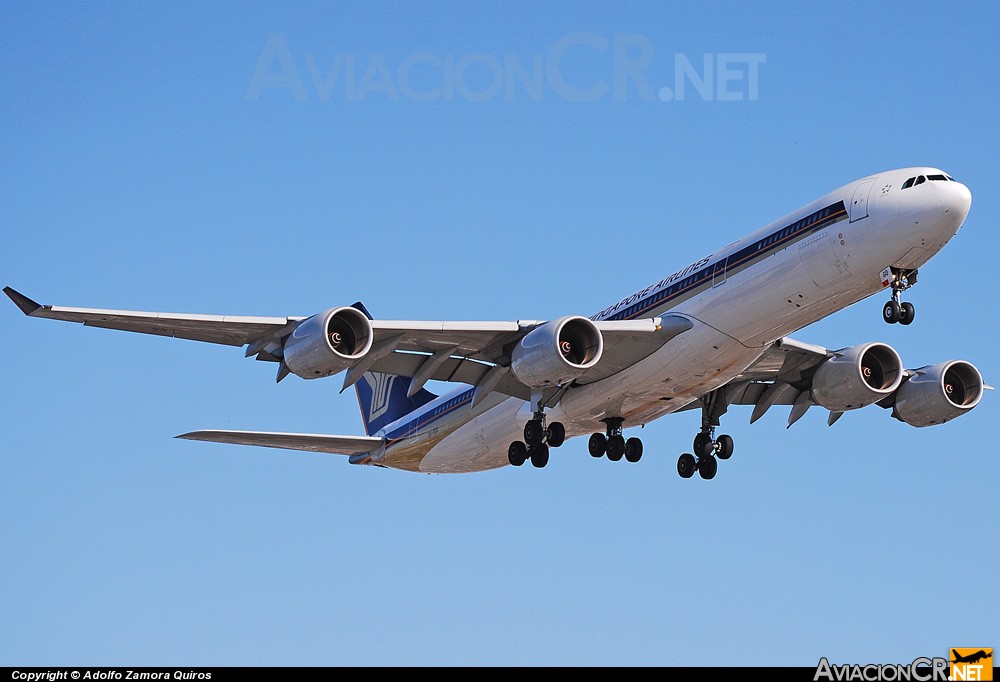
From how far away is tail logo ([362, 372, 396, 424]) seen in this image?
44.8 m

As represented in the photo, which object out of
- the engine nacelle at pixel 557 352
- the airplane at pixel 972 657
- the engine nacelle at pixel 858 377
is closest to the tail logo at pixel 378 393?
the engine nacelle at pixel 557 352

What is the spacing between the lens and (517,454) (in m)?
38.3

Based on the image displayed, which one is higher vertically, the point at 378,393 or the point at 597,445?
the point at 378,393

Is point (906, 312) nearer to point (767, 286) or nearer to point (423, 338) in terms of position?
point (767, 286)

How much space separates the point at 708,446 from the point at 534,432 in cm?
533

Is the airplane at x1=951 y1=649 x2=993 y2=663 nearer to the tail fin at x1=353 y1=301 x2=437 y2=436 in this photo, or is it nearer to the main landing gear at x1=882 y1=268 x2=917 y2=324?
the main landing gear at x1=882 y1=268 x2=917 y2=324

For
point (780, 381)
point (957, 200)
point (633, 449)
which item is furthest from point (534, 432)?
point (957, 200)

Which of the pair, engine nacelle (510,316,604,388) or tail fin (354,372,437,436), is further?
tail fin (354,372,437,436)

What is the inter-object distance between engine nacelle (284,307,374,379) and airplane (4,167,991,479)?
0.03 m

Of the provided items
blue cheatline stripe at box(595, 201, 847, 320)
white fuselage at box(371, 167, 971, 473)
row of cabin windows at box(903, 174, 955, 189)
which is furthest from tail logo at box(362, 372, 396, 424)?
row of cabin windows at box(903, 174, 955, 189)

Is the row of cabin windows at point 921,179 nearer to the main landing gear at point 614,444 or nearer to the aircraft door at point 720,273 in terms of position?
the aircraft door at point 720,273

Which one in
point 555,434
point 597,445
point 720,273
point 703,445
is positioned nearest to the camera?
point 720,273

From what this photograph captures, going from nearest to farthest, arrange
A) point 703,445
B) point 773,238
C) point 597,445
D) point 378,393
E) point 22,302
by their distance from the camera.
Result: point 22,302 → point 773,238 → point 597,445 → point 703,445 → point 378,393

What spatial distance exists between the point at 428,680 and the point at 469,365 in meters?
13.8
